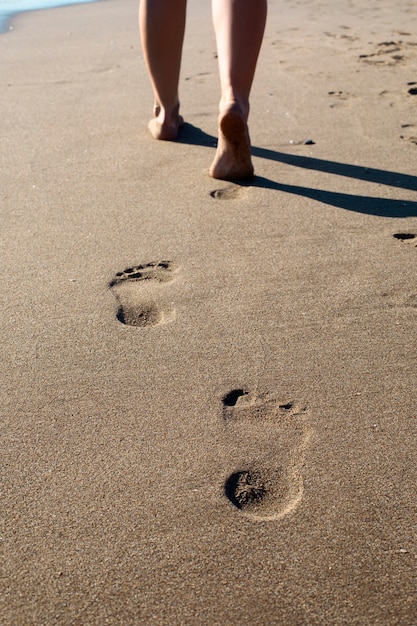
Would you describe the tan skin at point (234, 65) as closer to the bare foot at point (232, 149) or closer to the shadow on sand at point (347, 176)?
the bare foot at point (232, 149)

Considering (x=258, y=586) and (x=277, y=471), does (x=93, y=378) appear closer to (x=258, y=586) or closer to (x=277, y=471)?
(x=277, y=471)

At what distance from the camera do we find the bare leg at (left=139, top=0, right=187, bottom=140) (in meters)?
2.91

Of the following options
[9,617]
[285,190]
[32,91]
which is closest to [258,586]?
[9,617]

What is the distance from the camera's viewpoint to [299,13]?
236 inches

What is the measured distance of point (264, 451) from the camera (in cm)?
147

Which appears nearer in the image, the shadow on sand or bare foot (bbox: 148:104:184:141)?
the shadow on sand

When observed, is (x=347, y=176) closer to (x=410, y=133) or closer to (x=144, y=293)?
(x=410, y=133)

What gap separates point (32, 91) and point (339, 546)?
10.4 ft

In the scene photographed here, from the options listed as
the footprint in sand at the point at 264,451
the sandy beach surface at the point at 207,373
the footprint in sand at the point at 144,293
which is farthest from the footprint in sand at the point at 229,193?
the footprint in sand at the point at 264,451

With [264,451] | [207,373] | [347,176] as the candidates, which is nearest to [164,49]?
[347,176]

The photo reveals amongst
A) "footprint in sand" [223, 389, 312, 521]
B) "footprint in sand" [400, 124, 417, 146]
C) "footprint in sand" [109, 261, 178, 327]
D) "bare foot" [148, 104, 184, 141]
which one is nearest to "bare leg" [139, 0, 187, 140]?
"bare foot" [148, 104, 184, 141]

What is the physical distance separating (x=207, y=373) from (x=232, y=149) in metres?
1.14

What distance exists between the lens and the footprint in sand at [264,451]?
4.45ft

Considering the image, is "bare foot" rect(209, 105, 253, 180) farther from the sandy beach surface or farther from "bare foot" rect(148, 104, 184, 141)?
"bare foot" rect(148, 104, 184, 141)
